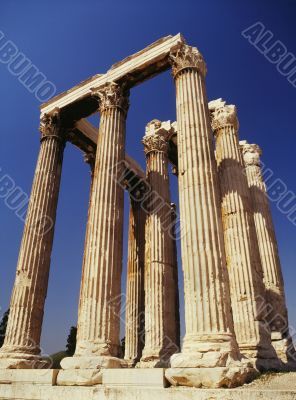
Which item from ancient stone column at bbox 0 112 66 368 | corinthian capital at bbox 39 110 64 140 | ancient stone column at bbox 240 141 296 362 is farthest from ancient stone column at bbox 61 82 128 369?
ancient stone column at bbox 240 141 296 362

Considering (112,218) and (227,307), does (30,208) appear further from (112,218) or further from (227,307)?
(227,307)

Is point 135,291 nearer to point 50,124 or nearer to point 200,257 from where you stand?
point 200,257

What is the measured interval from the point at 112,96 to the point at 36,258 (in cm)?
926

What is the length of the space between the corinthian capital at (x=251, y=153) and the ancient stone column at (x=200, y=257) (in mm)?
8892

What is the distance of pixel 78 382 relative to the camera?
→ 37.1 feet

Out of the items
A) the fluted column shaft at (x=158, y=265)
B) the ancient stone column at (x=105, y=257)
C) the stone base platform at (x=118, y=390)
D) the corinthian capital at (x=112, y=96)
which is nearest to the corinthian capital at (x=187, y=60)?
the corinthian capital at (x=112, y=96)

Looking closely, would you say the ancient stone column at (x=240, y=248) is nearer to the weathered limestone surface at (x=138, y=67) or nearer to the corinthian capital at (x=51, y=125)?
the weathered limestone surface at (x=138, y=67)

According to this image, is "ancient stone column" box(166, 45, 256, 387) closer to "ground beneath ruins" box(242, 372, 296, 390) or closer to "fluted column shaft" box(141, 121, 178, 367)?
"ground beneath ruins" box(242, 372, 296, 390)

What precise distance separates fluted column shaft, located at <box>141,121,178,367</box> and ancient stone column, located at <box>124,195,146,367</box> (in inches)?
105

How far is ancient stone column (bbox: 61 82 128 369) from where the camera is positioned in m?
12.6

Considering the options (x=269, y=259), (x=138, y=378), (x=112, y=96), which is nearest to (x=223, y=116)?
(x=112, y=96)

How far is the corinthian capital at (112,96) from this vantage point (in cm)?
1822

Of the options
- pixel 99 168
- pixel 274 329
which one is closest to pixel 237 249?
pixel 274 329

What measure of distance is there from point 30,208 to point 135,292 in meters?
8.42
